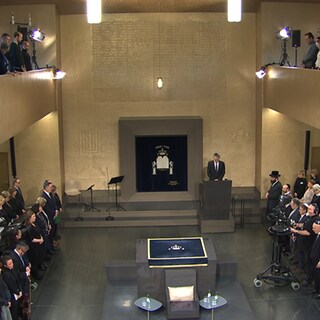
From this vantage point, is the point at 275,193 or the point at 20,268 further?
the point at 275,193

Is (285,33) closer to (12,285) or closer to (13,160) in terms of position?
(13,160)

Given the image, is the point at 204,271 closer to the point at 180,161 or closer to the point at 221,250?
the point at 221,250

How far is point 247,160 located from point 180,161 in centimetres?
199

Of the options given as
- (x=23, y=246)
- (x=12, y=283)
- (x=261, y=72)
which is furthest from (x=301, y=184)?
(x=12, y=283)

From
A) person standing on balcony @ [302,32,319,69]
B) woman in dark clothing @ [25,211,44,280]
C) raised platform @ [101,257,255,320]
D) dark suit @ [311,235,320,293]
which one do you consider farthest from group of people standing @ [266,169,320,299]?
woman in dark clothing @ [25,211,44,280]

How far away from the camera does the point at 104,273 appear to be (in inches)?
457

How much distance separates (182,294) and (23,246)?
2801 millimetres

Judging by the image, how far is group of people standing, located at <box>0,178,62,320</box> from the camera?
851cm

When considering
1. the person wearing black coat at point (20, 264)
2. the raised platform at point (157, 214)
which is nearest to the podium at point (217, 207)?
the raised platform at point (157, 214)

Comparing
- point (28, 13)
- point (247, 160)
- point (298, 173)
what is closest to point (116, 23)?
point (28, 13)

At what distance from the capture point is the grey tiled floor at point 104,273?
9875 mm

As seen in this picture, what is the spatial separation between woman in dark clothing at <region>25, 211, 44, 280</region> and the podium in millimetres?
4643

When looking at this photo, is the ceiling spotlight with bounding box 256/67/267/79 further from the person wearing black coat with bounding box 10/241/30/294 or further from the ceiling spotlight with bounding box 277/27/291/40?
the person wearing black coat with bounding box 10/241/30/294

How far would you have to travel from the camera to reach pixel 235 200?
603 inches
